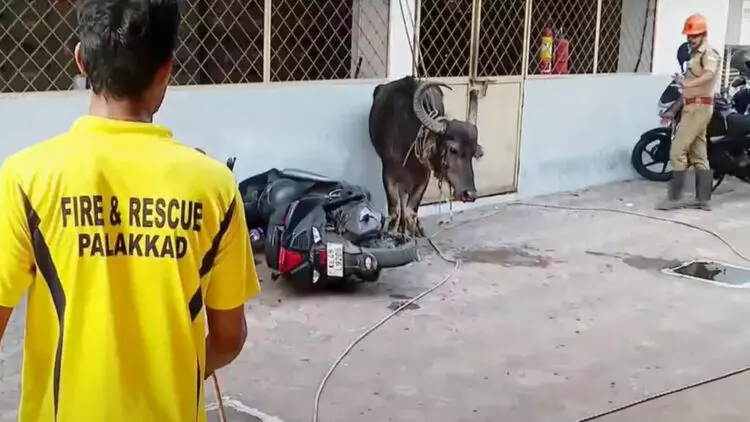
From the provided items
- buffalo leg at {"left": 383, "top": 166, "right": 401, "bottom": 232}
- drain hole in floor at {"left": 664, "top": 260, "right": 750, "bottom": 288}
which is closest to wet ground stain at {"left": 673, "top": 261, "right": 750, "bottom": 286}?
drain hole in floor at {"left": 664, "top": 260, "right": 750, "bottom": 288}

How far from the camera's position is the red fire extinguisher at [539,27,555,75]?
7.36m

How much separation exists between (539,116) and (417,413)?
4548 mm

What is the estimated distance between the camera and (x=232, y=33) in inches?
243

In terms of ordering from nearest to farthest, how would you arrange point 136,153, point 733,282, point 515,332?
1. point 136,153
2. point 515,332
3. point 733,282

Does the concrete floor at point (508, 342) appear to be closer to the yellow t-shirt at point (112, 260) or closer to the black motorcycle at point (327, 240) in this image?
the black motorcycle at point (327, 240)

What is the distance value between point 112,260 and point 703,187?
658 centimetres

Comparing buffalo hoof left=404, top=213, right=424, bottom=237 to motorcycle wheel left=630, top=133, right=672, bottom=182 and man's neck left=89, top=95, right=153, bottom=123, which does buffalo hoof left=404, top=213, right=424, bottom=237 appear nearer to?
motorcycle wheel left=630, top=133, right=672, bottom=182

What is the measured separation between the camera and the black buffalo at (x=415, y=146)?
212 inches

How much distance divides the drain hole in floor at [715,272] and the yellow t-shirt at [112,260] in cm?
425

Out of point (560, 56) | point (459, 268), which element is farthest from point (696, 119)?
point (459, 268)

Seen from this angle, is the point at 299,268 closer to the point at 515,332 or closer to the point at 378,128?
the point at 515,332

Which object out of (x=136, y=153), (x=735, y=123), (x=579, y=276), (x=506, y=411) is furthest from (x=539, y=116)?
(x=136, y=153)

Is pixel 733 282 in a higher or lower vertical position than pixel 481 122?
lower

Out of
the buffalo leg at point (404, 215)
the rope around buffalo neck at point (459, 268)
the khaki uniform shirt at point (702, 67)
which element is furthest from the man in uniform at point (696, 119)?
the buffalo leg at point (404, 215)
